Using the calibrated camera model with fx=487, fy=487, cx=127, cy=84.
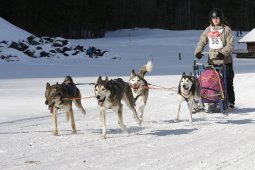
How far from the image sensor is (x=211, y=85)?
27.1 feet

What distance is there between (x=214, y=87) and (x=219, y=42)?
33.2 inches

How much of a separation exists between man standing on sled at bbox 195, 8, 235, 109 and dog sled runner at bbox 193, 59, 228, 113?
Result: 178 millimetres

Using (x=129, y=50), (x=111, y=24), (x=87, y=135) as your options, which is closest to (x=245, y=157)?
(x=87, y=135)

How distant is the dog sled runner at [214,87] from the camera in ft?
26.9

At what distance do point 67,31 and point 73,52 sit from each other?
73.3 ft

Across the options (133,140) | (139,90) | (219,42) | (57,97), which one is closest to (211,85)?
(219,42)

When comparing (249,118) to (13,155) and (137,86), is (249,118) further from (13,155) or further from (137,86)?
(13,155)

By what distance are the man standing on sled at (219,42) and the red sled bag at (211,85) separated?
32 centimetres

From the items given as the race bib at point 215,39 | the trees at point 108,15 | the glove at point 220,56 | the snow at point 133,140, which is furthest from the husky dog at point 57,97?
the trees at point 108,15

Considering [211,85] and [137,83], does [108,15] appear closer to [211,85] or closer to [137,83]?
[211,85]

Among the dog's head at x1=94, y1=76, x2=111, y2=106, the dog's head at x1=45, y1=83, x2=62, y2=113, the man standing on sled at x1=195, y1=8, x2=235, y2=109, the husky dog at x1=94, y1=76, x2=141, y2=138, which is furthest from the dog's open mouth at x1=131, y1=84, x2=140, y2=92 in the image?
the dog's head at x1=45, y1=83, x2=62, y2=113

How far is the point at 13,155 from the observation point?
17.7 ft

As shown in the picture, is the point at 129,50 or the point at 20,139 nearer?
the point at 20,139

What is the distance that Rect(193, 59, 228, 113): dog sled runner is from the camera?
8.20 metres
